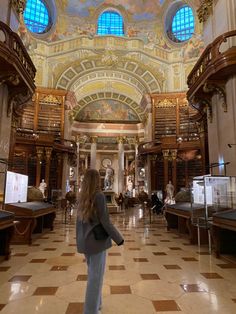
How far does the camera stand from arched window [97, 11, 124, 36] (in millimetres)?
18828

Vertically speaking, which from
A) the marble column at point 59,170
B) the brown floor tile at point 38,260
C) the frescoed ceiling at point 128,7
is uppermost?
the frescoed ceiling at point 128,7

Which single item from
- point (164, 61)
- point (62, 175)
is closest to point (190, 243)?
point (62, 175)

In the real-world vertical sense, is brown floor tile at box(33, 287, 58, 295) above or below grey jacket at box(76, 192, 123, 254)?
below

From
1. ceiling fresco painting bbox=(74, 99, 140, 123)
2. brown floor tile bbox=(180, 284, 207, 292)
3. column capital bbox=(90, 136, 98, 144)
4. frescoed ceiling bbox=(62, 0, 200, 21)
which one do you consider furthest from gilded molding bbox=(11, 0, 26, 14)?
column capital bbox=(90, 136, 98, 144)

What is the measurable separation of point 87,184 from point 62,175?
14710mm

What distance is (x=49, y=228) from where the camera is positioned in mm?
7645

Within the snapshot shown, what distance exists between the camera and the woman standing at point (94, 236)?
6.40 ft

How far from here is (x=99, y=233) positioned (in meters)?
1.98

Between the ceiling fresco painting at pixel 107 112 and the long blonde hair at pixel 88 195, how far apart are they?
74.2ft

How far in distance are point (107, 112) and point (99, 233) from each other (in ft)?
76.0

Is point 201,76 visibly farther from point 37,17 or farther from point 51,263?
point 37,17

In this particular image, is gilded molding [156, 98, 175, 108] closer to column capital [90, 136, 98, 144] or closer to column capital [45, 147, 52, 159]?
column capital [45, 147, 52, 159]

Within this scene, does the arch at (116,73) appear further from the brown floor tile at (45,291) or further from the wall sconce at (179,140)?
the brown floor tile at (45,291)

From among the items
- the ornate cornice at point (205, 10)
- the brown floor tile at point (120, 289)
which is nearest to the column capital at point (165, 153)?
the ornate cornice at point (205, 10)
